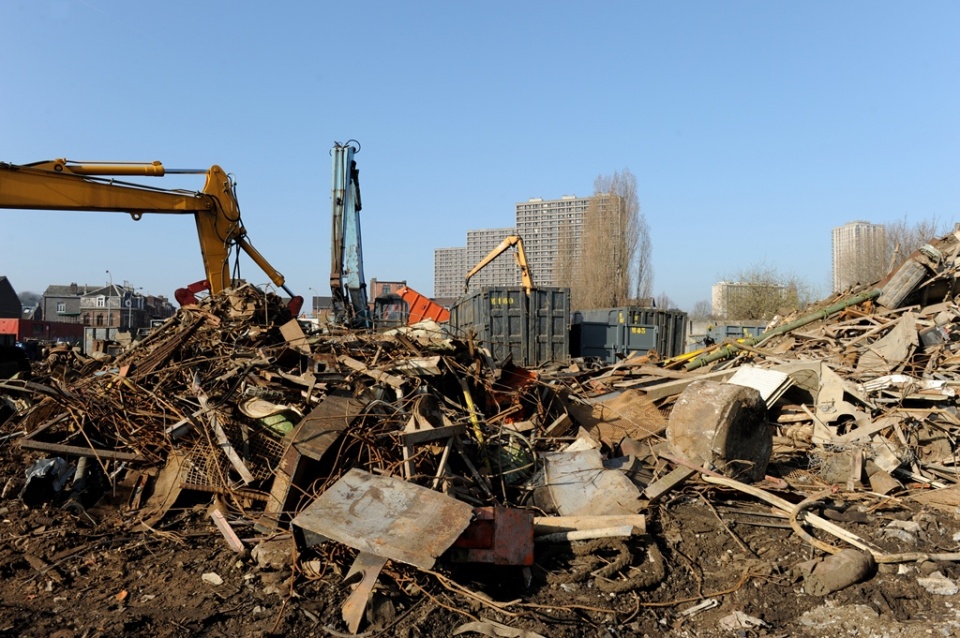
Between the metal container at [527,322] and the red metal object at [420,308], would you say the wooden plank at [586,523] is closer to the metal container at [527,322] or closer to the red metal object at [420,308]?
the red metal object at [420,308]

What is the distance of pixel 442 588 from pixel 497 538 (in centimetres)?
46

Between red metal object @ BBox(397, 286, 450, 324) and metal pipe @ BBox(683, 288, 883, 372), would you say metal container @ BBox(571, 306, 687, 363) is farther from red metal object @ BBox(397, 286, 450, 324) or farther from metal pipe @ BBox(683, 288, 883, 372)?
metal pipe @ BBox(683, 288, 883, 372)

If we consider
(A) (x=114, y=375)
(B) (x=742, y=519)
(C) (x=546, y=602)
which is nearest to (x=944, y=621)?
(B) (x=742, y=519)

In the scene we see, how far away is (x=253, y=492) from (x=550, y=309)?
36.3ft

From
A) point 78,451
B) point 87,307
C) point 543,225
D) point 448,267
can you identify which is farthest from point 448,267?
point 78,451

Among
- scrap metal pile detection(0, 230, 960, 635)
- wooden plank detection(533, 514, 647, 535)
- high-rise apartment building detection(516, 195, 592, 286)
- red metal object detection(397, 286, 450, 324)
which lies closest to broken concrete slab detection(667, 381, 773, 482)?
scrap metal pile detection(0, 230, 960, 635)

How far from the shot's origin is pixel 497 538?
14.2 feet

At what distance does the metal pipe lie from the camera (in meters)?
10.7

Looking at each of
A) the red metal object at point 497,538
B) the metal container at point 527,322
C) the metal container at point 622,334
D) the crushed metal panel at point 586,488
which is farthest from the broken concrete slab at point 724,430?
the metal container at point 622,334

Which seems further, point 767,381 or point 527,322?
point 527,322

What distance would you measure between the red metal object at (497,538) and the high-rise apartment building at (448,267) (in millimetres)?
85009

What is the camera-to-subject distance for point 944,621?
4.08 meters

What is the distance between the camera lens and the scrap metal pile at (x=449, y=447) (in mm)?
4434

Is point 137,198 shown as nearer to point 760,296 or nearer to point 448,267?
point 760,296
